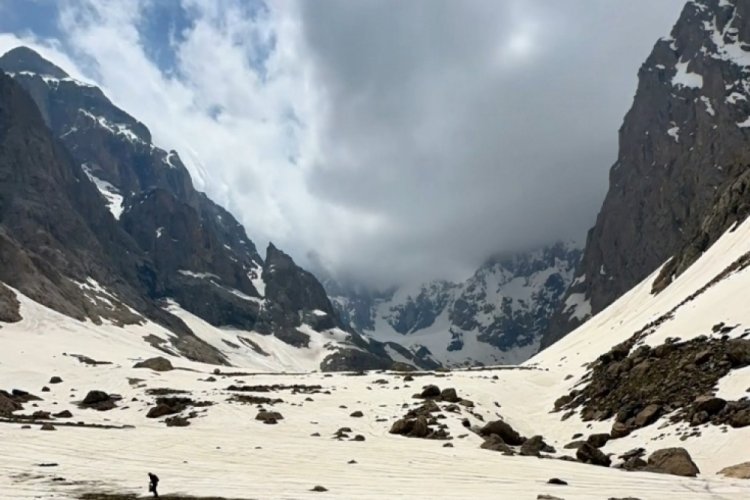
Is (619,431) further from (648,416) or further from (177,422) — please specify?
(177,422)

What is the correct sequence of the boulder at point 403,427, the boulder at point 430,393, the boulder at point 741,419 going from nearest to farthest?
the boulder at point 741,419, the boulder at point 403,427, the boulder at point 430,393

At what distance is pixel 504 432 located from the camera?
30203 mm

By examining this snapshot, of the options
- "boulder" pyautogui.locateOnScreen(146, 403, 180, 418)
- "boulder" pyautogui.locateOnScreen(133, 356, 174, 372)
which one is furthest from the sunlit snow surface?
"boulder" pyautogui.locateOnScreen(133, 356, 174, 372)

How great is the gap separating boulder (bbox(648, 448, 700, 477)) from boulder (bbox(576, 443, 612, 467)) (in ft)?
8.97

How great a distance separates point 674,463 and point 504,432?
41.0 feet

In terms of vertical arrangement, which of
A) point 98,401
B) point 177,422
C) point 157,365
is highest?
point 157,365

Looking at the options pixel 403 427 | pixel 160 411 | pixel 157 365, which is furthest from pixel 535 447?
pixel 157 365

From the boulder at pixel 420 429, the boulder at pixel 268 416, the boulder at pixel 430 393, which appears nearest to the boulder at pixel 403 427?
the boulder at pixel 420 429

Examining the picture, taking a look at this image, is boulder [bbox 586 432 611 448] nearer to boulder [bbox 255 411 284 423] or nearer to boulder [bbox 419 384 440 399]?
boulder [bbox 419 384 440 399]

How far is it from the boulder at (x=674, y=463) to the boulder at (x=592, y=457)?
8.97ft

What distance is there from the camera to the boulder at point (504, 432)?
1175 inches

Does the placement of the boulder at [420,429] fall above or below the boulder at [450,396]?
below

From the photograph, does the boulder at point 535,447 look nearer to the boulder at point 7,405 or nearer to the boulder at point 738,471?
the boulder at point 738,471

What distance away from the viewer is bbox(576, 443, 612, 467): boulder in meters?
22.4
